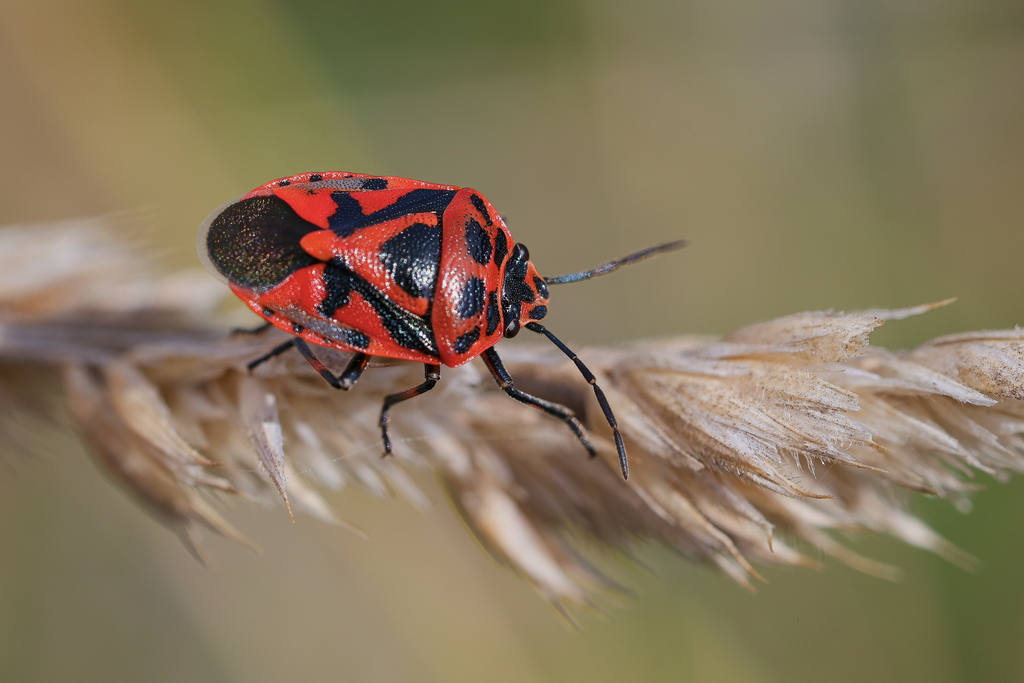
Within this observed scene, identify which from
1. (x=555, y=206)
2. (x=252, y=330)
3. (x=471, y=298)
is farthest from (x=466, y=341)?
(x=555, y=206)

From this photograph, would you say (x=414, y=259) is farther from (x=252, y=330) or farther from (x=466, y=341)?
(x=252, y=330)

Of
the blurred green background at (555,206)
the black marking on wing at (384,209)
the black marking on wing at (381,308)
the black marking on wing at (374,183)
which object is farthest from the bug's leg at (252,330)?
the blurred green background at (555,206)

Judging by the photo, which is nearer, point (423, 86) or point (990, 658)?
point (990, 658)

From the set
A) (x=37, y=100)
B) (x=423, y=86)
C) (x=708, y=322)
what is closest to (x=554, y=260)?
(x=708, y=322)

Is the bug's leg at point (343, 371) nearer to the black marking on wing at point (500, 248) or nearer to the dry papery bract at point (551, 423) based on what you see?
the dry papery bract at point (551, 423)

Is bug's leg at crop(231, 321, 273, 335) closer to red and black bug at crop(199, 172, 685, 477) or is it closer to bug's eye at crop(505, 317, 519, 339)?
red and black bug at crop(199, 172, 685, 477)

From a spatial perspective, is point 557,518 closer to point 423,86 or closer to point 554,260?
point 554,260
